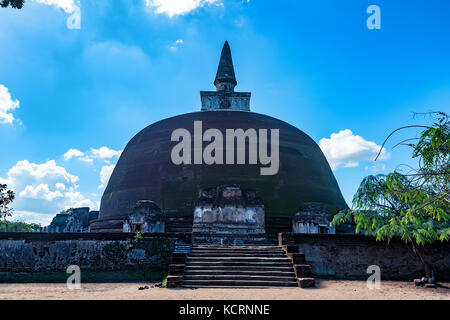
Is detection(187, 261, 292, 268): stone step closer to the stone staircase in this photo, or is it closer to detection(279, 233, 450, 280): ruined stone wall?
the stone staircase

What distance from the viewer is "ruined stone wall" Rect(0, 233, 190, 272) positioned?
934 cm

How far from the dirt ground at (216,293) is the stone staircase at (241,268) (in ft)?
1.76

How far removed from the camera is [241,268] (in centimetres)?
829

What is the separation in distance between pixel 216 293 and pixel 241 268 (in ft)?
5.48

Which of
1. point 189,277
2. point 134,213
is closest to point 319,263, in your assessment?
point 189,277

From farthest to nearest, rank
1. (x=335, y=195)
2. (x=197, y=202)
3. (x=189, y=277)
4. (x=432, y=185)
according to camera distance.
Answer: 1. (x=335, y=195)
2. (x=197, y=202)
3. (x=189, y=277)
4. (x=432, y=185)

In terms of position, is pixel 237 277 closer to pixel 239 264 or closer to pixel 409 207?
pixel 239 264

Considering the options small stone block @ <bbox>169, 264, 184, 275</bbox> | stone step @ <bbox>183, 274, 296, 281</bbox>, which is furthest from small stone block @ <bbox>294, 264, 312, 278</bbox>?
small stone block @ <bbox>169, 264, 184, 275</bbox>

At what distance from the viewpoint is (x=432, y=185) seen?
6090 mm

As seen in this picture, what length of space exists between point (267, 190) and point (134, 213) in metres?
6.01

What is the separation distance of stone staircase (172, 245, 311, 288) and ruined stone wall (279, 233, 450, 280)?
95 centimetres

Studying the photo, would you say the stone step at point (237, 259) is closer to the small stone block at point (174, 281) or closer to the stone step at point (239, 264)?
the stone step at point (239, 264)

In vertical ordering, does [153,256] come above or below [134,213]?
below
